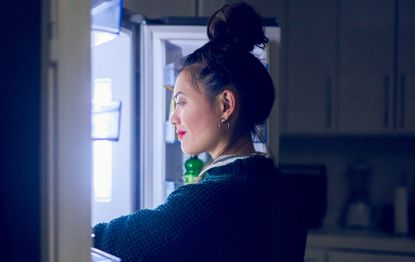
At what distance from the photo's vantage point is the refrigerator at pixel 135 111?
1.61 meters

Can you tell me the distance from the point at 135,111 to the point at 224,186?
2.73 feet

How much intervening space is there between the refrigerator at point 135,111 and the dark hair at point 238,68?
48 centimetres

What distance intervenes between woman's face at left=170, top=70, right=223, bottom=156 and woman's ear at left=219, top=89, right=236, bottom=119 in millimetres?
14

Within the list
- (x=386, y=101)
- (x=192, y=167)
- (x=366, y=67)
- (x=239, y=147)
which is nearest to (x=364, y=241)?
(x=386, y=101)

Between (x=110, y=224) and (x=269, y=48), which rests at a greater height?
(x=269, y=48)

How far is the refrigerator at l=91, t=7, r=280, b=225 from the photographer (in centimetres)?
161

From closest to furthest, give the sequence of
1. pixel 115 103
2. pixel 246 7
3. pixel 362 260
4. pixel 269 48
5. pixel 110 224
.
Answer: pixel 110 224 < pixel 246 7 < pixel 115 103 < pixel 269 48 < pixel 362 260

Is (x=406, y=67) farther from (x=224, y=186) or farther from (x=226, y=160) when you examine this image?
(x=224, y=186)

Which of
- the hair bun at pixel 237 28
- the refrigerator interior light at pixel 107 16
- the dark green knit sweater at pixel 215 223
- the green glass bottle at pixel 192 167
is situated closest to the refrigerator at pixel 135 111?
the green glass bottle at pixel 192 167

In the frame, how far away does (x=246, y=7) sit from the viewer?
117 cm

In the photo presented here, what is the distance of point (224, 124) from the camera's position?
3.46 feet

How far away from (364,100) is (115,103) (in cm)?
154

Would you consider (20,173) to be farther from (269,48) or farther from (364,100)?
(364,100)

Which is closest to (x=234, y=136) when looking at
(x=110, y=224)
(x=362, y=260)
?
(x=110, y=224)
